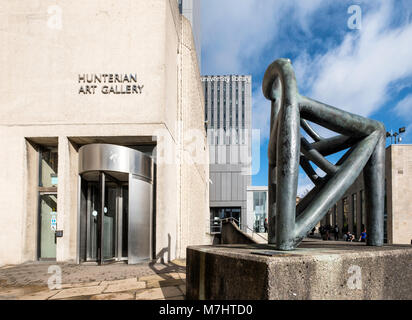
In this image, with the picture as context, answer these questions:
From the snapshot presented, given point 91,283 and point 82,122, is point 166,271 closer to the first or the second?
point 91,283

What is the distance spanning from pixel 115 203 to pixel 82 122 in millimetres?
2906

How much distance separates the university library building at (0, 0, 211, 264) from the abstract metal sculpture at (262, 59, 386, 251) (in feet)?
20.4

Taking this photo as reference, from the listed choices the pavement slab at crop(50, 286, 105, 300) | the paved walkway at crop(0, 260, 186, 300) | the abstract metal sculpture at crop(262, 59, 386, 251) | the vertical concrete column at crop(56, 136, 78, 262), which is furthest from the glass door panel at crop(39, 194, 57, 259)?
the abstract metal sculpture at crop(262, 59, 386, 251)

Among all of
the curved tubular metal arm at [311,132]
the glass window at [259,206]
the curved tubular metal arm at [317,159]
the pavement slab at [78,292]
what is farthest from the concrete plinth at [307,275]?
the glass window at [259,206]

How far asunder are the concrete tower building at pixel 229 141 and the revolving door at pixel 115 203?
38.1 meters

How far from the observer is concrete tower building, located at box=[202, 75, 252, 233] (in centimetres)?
4841

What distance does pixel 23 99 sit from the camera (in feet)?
34.3

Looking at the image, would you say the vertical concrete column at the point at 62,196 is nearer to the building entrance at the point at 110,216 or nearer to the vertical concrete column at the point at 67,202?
the vertical concrete column at the point at 67,202

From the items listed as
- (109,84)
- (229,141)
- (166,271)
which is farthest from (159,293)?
(229,141)

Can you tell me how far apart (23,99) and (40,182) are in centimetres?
287

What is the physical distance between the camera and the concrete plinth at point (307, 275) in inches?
109

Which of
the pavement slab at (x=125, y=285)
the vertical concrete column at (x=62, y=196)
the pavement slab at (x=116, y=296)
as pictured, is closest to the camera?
the pavement slab at (x=116, y=296)

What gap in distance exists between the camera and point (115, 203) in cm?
1039
